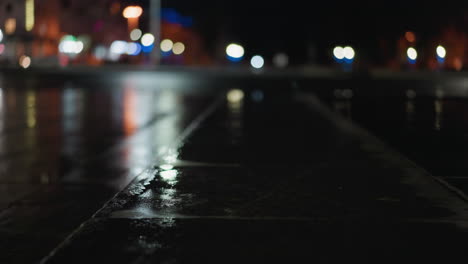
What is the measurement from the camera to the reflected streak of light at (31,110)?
1880cm

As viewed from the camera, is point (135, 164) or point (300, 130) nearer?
point (135, 164)

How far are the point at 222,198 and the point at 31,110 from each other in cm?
1549

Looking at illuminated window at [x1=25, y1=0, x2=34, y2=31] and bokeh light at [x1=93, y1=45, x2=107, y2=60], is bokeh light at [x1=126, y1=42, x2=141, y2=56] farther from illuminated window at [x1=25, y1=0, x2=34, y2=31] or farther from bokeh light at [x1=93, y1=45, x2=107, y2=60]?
illuminated window at [x1=25, y1=0, x2=34, y2=31]

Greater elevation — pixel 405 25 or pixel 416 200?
pixel 405 25

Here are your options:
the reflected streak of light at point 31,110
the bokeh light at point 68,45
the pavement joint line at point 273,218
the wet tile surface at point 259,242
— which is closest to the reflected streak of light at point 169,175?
the pavement joint line at point 273,218

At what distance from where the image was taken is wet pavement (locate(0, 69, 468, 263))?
6172 mm

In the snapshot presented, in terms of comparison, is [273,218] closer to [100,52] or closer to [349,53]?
[349,53]

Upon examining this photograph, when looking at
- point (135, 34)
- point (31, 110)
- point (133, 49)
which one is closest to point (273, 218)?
point (31, 110)

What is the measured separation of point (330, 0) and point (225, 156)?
60328mm

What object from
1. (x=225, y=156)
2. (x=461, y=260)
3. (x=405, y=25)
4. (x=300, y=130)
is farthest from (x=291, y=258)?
(x=405, y=25)

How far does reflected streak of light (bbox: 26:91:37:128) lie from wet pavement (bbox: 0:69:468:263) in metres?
1.66

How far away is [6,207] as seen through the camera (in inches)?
337

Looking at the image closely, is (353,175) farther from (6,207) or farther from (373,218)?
(6,207)

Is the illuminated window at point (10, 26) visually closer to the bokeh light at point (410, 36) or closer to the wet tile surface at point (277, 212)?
the bokeh light at point (410, 36)
